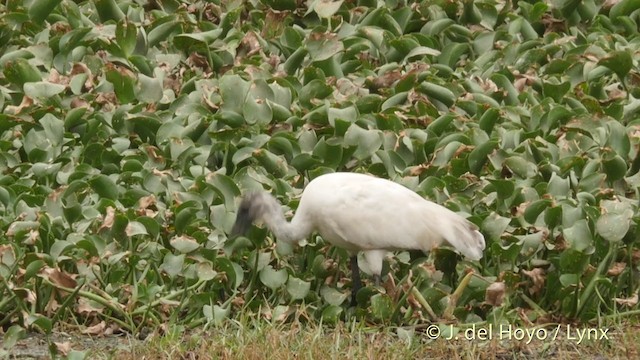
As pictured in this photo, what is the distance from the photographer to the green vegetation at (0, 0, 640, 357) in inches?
266

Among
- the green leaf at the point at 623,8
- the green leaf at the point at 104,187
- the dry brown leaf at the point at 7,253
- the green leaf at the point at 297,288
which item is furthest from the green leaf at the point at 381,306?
the green leaf at the point at 623,8

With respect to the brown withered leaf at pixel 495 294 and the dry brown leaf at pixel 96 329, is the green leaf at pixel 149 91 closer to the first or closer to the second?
the dry brown leaf at pixel 96 329

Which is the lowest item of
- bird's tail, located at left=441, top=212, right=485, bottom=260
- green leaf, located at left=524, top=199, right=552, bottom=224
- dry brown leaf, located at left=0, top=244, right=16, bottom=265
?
dry brown leaf, located at left=0, top=244, right=16, bottom=265

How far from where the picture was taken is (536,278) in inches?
272

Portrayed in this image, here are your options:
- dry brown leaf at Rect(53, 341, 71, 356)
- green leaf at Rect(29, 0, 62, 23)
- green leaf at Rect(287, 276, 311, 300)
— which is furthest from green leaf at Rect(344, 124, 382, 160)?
green leaf at Rect(29, 0, 62, 23)

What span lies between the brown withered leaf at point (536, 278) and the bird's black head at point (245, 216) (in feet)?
4.07

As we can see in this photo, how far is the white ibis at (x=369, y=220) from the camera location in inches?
267

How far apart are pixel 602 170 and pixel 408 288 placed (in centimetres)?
135

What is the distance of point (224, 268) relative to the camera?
681 centimetres

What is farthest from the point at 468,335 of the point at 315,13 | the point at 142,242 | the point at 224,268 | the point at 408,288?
the point at 315,13

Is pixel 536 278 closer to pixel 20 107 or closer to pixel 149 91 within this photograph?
pixel 149 91

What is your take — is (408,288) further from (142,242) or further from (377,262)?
(142,242)

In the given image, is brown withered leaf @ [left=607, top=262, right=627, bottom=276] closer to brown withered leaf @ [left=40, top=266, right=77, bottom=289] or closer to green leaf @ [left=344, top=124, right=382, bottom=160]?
green leaf @ [left=344, top=124, right=382, bottom=160]

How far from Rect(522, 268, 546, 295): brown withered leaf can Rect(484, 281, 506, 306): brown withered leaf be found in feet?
0.85
